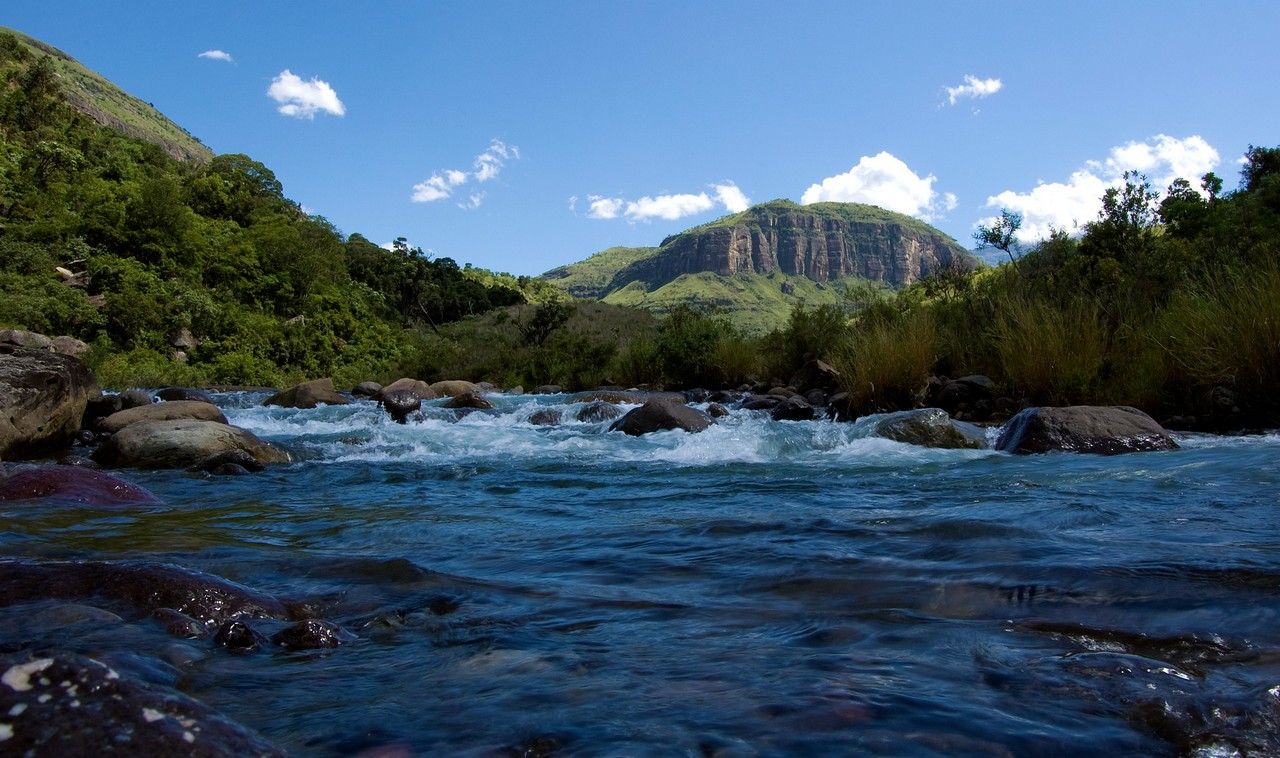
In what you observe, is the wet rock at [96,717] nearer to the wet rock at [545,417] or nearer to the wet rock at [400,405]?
the wet rock at [545,417]

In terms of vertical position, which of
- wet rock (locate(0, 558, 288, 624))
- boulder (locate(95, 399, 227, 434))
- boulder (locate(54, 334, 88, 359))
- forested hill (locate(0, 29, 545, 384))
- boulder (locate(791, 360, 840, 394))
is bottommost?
wet rock (locate(0, 558, 288, 624))

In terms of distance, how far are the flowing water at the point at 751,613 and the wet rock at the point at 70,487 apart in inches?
9.3

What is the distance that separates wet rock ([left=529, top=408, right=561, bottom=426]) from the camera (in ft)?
42.7

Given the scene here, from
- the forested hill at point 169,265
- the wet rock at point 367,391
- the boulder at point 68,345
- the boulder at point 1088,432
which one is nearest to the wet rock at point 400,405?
the wet rock at point 367,391

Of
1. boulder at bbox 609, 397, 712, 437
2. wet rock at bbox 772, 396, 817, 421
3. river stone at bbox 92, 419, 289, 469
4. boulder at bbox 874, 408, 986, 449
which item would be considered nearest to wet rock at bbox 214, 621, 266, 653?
river stone at bbox 92, 419, 289, 469

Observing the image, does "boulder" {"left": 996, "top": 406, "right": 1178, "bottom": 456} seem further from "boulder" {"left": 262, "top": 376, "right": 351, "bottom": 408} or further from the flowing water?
"boulder" {"left": 262, "top": 376, "right": 351, "bottom": 408}

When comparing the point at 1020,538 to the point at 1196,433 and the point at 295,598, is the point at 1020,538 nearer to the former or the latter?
the point at 295,598

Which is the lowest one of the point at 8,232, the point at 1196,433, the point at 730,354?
the point at 1196,433

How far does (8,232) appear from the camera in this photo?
2833 cm

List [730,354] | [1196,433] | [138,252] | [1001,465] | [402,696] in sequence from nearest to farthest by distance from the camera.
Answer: [402,696] < [1001,465] < [1196,433] < [730,354] < [138,252]

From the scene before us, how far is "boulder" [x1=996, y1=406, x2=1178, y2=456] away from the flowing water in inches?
36.6

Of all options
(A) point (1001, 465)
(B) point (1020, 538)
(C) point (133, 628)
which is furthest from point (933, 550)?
(A) point (1001, 465)

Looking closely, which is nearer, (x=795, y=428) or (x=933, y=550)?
(x=933, y=550)

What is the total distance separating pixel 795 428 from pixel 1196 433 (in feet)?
14.1
